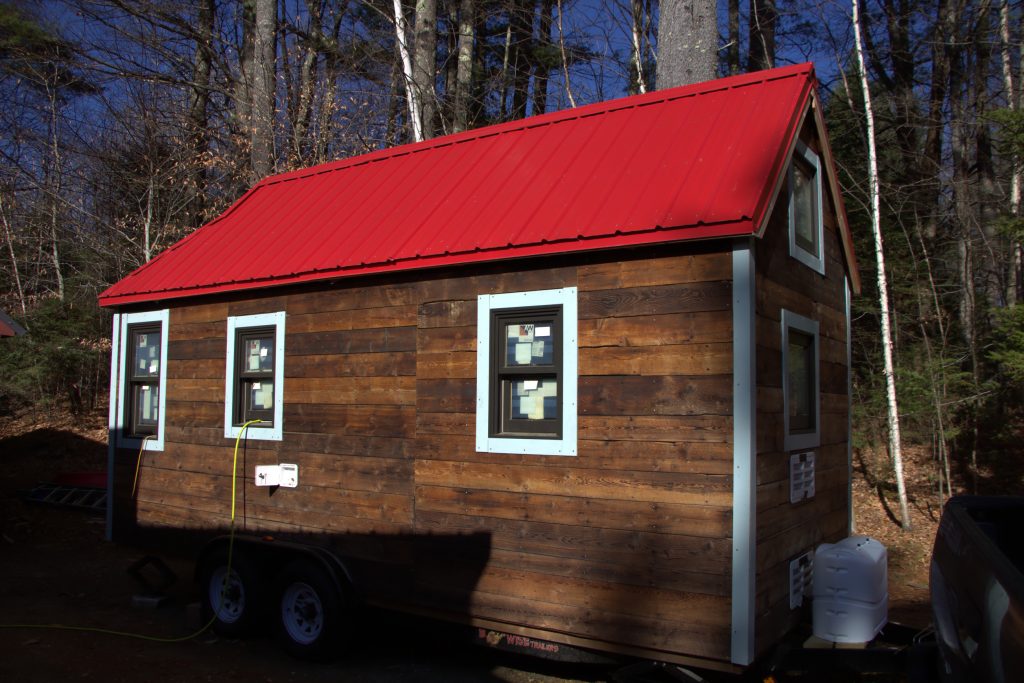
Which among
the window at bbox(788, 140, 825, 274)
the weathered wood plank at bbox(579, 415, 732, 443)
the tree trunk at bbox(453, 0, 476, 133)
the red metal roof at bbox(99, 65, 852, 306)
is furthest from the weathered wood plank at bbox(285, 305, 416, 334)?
the tree trunk at bbox(453, 0, 476, 133)

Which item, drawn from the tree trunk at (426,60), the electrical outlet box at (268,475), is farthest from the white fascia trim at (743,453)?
the tree trunk at (426,60)

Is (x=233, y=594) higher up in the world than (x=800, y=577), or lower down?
lower down

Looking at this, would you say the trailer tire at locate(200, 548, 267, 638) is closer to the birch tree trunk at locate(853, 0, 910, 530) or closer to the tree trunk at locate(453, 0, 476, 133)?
the birch tree trunk at locate(853, 0, 910, 530)

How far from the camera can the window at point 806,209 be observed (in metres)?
6.38

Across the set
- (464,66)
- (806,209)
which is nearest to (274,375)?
(806,209)

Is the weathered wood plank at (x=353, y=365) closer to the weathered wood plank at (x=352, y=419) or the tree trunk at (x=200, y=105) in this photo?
the weathered wood plank at (x=352, y=419)

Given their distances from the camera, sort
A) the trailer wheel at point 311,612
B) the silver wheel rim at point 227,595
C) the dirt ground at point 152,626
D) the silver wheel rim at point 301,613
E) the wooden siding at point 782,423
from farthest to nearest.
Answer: the silver wheel rim at point 227,595 < the silver wheel rim at point 301,613 < the trailer wheel at point 311,612 < the dirt ground at point 152,626 < the wooden siding at point 782,423

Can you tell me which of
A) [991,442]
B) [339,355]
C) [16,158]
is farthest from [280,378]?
[16,158]

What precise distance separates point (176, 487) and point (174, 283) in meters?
2.11

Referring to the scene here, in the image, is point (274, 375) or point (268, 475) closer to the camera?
point (268, 475)

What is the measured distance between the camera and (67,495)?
13.4 m

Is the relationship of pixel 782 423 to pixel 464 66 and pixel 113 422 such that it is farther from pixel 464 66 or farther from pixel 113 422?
pixel 464 66

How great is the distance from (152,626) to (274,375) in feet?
9.25

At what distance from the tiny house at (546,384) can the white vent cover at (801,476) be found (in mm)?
56
